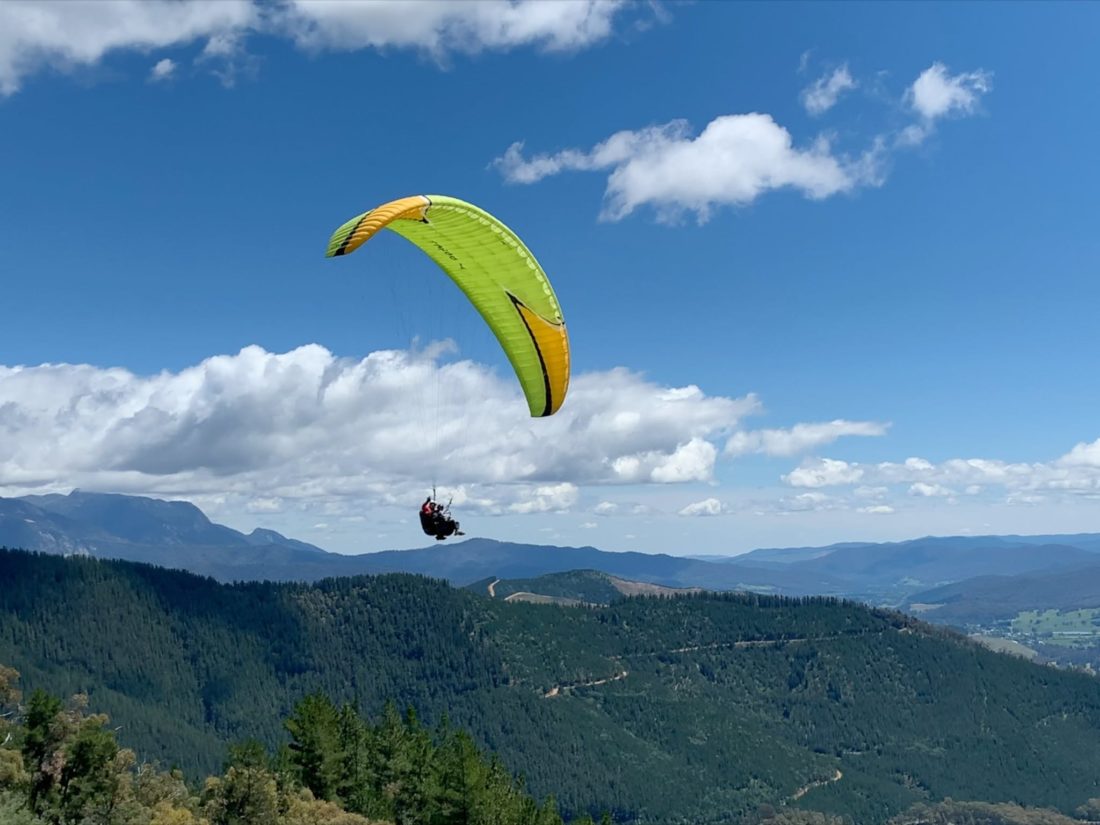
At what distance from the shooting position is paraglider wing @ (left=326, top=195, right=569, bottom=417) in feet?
147

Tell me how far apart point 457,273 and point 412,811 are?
55.7 metres

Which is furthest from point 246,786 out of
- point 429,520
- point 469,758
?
point 429,520

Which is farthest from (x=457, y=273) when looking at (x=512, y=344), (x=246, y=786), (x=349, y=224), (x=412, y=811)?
(x=412, y=811)

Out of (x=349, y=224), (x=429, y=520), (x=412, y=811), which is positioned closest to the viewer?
(x=349, y=224)

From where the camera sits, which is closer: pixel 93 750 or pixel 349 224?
pixel 349 224

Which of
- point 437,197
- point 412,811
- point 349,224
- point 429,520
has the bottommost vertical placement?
point 412,811

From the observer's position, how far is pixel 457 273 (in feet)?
162

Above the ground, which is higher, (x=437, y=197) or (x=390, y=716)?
(x=437, y=197)

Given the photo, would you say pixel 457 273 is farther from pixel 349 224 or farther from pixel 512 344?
pixel 349 224

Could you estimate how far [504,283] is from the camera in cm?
4762

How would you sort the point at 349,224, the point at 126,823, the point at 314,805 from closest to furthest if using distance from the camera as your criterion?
1. the point at 349,224
2. the point at 126,823
3. the point at 314,805

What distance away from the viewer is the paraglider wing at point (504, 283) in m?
44.9

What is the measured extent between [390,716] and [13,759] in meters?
45.4

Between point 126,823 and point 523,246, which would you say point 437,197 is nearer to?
point 523,246
